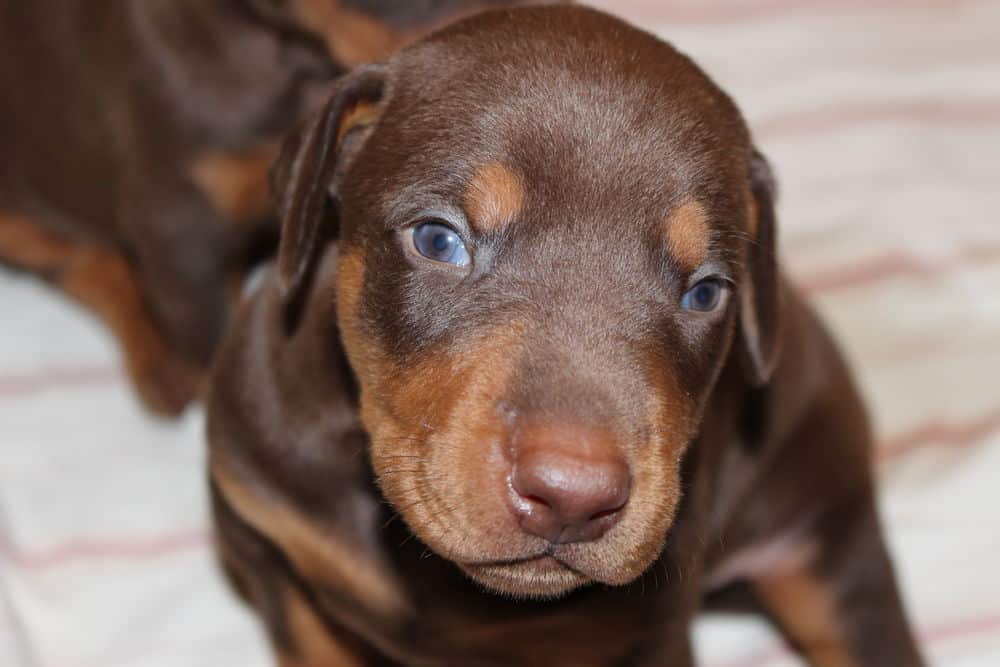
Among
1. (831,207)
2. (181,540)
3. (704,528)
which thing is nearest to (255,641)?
(181,540)

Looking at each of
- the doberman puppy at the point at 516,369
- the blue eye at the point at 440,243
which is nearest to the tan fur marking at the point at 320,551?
the doberman puppy at the point at 516,369

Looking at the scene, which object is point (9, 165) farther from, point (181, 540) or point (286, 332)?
point (286, 332)

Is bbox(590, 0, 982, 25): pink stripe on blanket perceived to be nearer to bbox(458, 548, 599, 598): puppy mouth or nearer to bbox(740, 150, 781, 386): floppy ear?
bbox(740, 150, 781, 386): floppy ear

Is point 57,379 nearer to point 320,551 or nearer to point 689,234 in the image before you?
point 320,551

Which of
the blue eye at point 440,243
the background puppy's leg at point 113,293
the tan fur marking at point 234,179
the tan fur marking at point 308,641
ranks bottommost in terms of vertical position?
the background puppy's leg at point 113,293

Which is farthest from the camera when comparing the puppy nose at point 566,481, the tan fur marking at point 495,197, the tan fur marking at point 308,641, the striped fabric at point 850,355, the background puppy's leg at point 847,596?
the striped fabric at point 850,355

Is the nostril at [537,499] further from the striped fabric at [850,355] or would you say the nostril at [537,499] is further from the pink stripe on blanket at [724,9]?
the pink stripe on blanket at [724,9]
